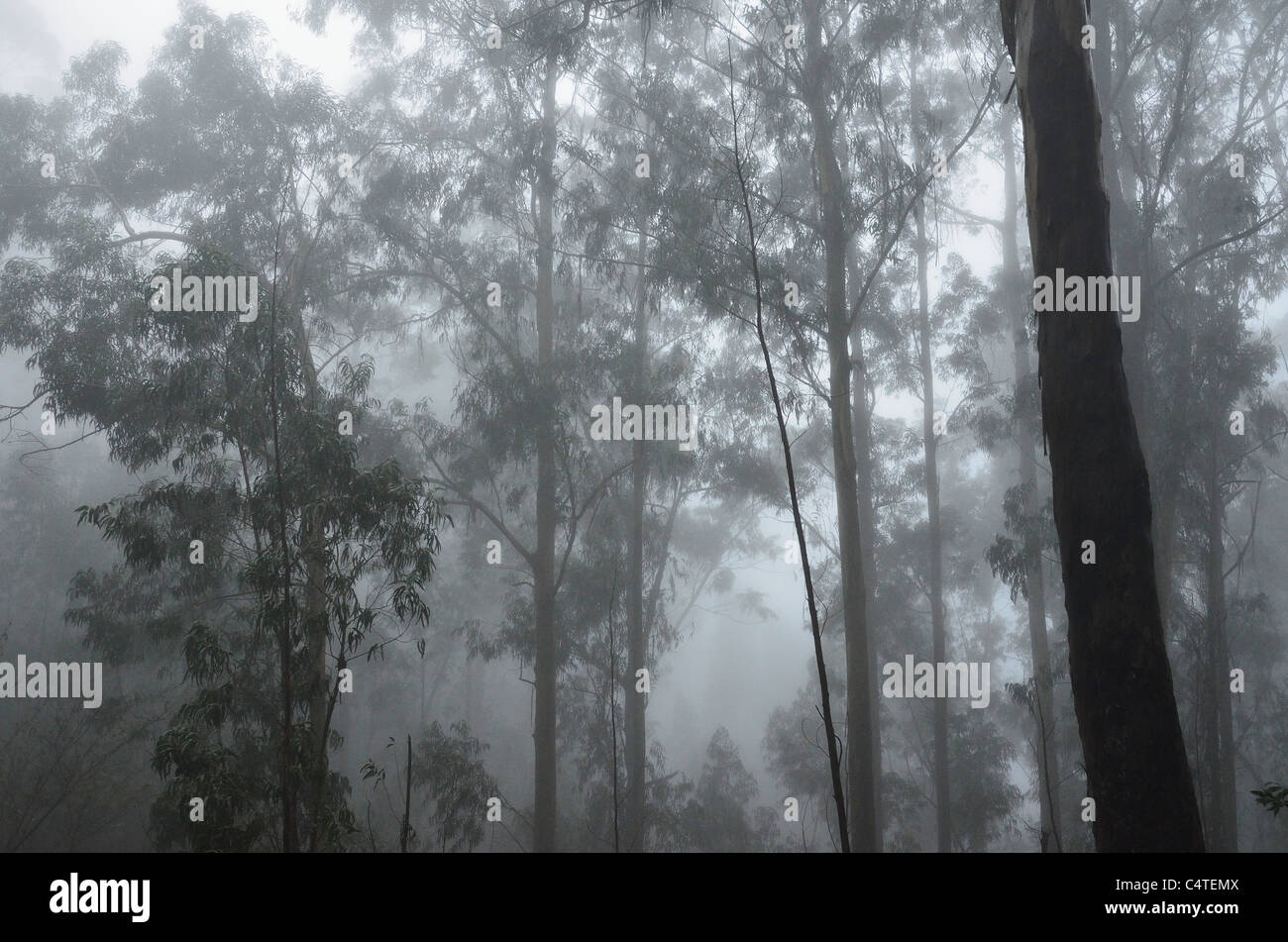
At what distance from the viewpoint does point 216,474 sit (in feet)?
24.4

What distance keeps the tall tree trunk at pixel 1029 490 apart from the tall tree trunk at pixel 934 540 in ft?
3.66

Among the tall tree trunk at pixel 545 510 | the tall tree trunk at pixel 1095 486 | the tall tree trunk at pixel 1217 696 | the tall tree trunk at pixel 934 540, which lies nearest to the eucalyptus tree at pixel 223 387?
the tall tree trunk at pixel 545 510

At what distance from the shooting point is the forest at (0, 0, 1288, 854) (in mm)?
4625

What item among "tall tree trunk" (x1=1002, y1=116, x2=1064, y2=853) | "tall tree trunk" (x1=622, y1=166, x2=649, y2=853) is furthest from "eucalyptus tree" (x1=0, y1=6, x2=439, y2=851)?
"tall tree trunk" (x1=1002, y1=116, x2=1064, y2=853)

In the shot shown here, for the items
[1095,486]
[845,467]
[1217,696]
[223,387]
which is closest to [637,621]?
[845,467]

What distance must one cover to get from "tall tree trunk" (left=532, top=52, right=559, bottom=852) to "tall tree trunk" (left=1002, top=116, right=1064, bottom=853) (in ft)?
15.3

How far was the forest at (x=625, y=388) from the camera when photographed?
15.2 feet

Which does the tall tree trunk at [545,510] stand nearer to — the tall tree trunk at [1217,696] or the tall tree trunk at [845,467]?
the tall tree trunk at [845,467]

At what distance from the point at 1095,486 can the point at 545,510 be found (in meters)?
7.16

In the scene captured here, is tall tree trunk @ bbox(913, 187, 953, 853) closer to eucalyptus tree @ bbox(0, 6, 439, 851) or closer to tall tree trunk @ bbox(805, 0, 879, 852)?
tall tree trunk @ bbox(805, 0, 879, 852)
